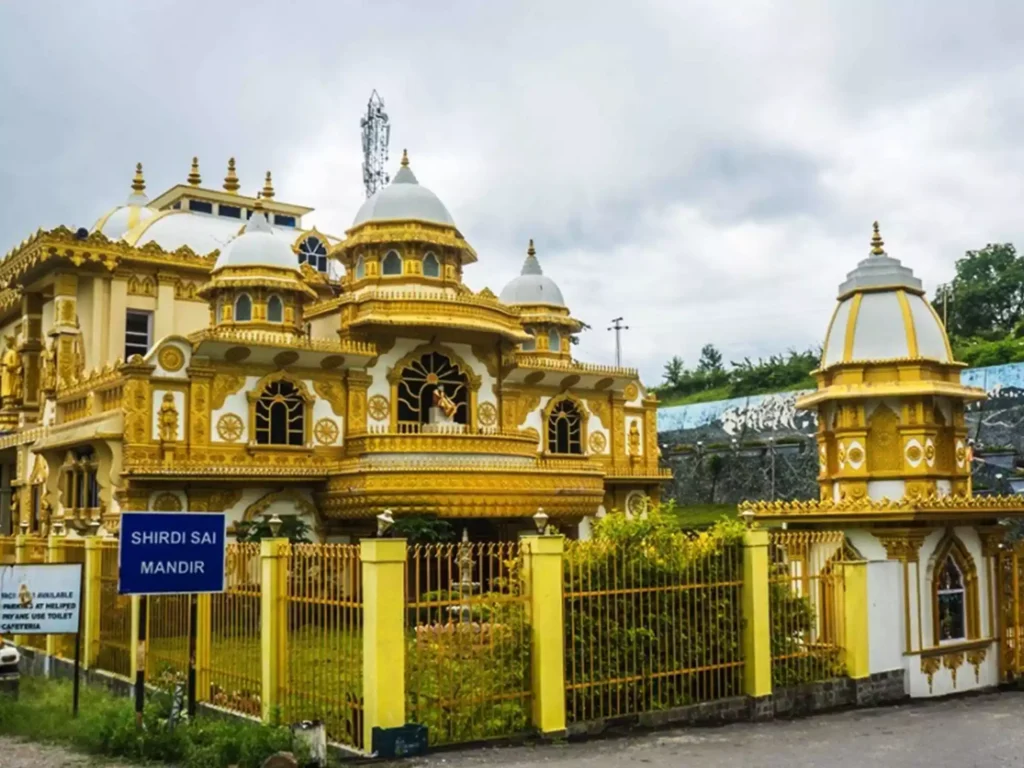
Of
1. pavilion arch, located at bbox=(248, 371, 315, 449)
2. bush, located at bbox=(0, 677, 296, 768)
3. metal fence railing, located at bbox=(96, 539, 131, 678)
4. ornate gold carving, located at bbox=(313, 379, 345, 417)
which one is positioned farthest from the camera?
ornate gold carving, located at bbox=(313, 379, 345, 417)

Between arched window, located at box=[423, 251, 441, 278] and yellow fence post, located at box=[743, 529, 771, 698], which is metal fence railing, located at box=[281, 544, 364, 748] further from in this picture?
Answer: arched window, located at box=[423, 251, 441, 278]

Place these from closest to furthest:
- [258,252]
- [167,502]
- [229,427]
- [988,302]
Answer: [167,502] → [229,427] → [258,252] → [988,302]

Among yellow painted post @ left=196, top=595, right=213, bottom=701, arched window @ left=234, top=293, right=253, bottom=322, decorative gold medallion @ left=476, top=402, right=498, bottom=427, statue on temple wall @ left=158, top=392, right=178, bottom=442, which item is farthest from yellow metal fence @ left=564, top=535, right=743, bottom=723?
arched window @ left=234, top=293, right=253, bottom=322

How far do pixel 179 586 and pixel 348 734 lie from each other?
187cm

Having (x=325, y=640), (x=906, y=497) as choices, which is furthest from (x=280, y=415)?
(x=325, y=640)

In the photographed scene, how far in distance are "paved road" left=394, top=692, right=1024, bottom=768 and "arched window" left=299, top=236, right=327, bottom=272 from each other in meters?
21.8

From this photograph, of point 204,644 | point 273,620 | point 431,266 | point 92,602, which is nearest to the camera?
point 273,620

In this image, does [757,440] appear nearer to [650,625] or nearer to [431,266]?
[431,266]

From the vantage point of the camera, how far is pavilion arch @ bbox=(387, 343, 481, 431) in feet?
79.0

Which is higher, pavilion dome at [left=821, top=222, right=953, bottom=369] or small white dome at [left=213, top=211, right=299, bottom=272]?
small white dome at [left=213, top=211, right=299, bottom=272]

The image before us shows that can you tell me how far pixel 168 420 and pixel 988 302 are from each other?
129 ft

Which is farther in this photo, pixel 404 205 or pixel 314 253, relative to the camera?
pixel 314 253

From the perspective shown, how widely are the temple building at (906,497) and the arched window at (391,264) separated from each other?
40.3 ft

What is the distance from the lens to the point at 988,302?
48.5 m
